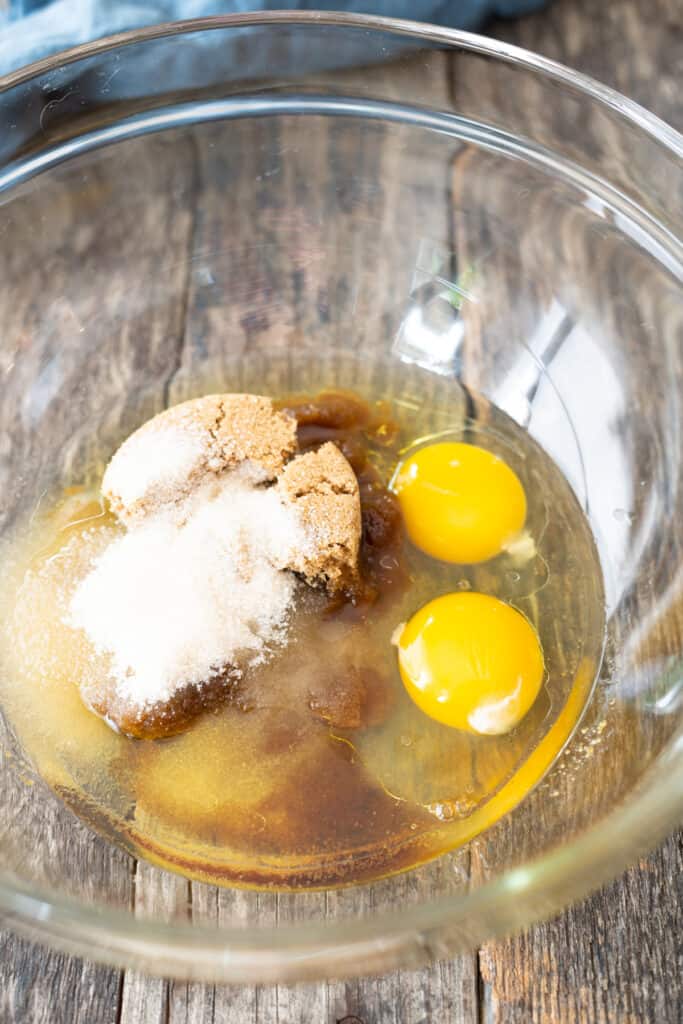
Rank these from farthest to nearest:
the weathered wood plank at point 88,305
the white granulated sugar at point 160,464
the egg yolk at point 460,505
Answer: the weathered wood plank at point 88,305 < the egg yolk at point 460,505 < the white granulated sugar at point 160,464

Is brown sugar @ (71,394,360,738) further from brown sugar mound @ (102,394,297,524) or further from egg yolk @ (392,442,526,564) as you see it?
egg yolk @ (392,442,526,564)

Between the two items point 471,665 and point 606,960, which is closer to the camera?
point 606,960

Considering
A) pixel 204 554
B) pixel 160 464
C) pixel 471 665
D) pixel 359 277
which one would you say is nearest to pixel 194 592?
pixel 204 554

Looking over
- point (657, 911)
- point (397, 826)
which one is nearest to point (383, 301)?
point (397, 826)

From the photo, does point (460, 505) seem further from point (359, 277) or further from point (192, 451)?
point (359, 277)

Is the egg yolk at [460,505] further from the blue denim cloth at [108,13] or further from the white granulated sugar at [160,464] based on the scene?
the blue denim cloth at [108,13]

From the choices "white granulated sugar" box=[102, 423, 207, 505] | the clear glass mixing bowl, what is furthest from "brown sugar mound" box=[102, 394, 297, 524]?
the clear glass mixing bowl

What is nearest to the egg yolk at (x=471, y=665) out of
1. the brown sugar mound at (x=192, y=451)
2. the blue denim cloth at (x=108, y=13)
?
the brown sugar mound at (x=192, y=451)
